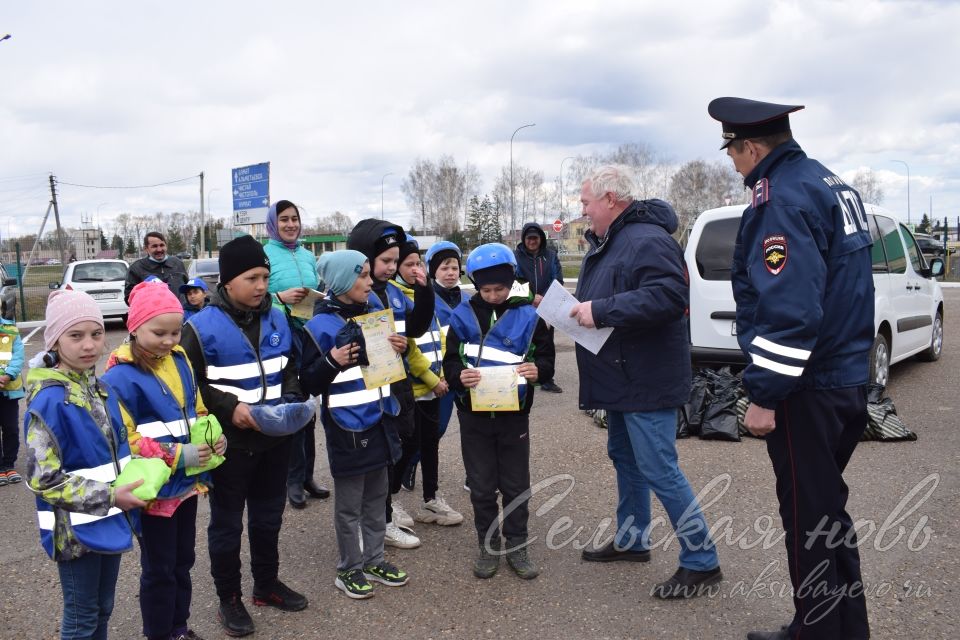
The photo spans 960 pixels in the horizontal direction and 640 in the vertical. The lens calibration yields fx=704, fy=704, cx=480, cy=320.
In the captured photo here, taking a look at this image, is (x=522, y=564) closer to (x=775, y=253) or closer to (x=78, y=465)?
(x=775, y=253)

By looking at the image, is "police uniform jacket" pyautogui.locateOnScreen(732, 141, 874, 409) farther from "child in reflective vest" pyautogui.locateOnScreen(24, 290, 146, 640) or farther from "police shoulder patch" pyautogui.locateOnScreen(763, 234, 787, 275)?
"child in reflective vest" pyautogui.locateOnScreen(24, 290, 146, 640)

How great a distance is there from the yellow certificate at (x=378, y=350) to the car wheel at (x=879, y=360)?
18.0ft

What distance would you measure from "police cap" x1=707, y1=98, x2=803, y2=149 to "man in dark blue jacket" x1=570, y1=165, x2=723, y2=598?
2.14ft

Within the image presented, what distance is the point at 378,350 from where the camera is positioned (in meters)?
3.46

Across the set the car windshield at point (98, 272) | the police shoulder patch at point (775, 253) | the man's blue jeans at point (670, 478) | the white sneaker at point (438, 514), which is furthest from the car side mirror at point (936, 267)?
the car windshield at point (98, 272)

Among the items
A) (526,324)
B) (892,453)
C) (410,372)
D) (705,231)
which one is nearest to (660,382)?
(526,324)

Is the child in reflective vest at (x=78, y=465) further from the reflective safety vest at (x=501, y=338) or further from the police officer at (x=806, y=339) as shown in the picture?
the police officer at (x=806, y=339)

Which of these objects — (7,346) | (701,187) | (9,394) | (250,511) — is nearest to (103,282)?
(9,394)

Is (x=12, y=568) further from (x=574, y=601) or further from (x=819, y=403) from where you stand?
(x=819, y=403)

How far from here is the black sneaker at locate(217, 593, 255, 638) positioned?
124 inches

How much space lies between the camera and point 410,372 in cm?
417

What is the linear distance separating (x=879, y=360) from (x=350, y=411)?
608 cm

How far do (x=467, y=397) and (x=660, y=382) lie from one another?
39.2 inches

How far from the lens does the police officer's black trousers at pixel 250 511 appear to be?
3.16m
